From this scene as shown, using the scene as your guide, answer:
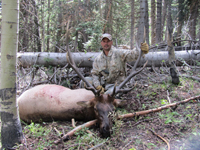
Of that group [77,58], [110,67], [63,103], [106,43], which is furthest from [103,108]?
[77,58]

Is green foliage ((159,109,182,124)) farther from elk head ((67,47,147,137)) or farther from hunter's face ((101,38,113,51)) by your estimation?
hunter's face ((101,38,113,51))

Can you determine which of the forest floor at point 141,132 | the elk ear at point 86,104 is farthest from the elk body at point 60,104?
the forest floor at point 141,132

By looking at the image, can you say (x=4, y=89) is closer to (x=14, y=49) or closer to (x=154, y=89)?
(x=14, y=49)

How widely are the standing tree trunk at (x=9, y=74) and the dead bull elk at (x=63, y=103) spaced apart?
3.80 feet

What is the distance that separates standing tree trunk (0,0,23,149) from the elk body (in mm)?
1155

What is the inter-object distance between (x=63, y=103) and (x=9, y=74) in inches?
63.3

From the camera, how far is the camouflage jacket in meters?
4.93

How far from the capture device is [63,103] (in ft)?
13.2

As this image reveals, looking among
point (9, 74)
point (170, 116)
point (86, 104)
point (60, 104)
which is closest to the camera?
point (9, 74)

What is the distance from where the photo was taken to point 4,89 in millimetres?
2650

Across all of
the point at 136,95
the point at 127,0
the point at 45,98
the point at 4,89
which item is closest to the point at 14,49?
the point at 4,89

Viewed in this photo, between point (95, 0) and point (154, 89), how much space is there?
25.0 feet

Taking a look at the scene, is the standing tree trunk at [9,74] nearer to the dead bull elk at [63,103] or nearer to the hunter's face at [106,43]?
the dead bull elk at [63,103]

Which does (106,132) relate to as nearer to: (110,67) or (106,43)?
(110,67)
